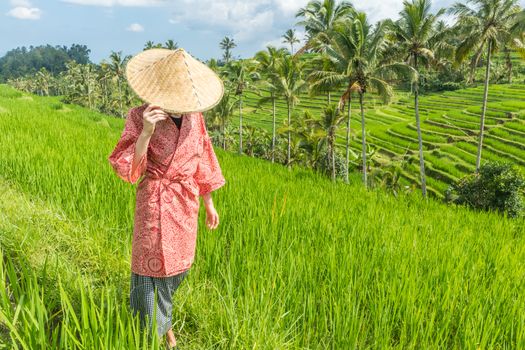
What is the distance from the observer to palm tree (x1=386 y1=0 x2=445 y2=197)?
18234 mm

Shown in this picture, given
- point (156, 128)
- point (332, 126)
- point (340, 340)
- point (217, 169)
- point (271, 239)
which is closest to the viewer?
point (340, 340)

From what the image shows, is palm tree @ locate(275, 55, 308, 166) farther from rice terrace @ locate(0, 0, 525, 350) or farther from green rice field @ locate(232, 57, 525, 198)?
rice terrace @ locate(0, 0, 525, 350)

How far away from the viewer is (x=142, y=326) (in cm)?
175

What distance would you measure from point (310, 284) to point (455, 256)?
1.39 metres

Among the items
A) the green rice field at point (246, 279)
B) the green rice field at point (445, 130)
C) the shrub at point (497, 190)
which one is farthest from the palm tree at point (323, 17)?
the green rice field at point (246, 279)

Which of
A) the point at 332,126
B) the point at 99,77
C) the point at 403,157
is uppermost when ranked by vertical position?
the point at 99,77

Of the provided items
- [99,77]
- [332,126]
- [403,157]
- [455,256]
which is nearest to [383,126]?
[403,157]

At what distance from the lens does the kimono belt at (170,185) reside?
1680 millimetres

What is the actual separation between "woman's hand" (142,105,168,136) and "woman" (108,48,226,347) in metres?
0.07

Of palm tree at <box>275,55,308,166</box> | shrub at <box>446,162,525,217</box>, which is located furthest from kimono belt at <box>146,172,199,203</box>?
palm tree at <box>275,55,308,166</box>

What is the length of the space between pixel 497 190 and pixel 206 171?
1421cm

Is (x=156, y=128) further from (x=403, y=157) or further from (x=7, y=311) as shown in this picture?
(x=403, y=157)

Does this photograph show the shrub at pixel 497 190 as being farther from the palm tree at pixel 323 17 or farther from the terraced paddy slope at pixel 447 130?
the palm tree at pixel 323 17

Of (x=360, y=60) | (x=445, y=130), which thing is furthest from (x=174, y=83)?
(x=445, y=130)
